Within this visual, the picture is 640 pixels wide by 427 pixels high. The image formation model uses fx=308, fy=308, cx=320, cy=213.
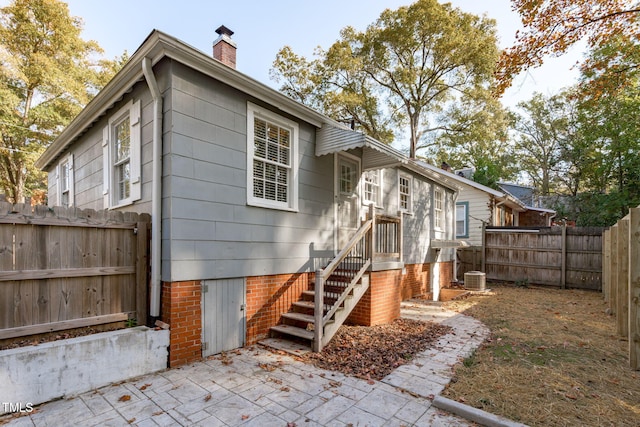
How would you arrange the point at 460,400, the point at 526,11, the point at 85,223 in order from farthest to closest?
1. the point at 526,11
2. the point at 85,223
3. the point at 460,400

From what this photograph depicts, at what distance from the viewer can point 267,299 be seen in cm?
502

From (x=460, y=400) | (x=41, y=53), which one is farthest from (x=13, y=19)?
(x=460, y=400)

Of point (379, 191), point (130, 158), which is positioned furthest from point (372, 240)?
point (130, 158)

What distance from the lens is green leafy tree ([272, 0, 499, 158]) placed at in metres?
15.3

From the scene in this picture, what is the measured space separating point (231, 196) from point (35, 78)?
16.6 m

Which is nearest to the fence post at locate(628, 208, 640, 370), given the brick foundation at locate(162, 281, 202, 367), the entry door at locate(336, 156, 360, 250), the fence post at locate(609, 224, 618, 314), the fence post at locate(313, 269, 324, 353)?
the fence post at locate(609, 224, 618, 314)

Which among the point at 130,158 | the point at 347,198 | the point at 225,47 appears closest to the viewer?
the point at 130,158

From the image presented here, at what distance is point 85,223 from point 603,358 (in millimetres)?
6850

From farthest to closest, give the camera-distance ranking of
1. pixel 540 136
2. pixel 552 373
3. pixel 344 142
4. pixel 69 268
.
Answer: pixel 540 136 < pixel 344 142 < pixel 552 373 < pixel 69 268

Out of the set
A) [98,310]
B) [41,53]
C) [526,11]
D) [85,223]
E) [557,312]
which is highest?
[41,53]

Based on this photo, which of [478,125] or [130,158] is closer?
[130,158]

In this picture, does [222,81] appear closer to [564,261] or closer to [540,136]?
[564,261]

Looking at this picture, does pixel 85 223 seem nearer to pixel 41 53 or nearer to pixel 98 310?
pixel 98 310

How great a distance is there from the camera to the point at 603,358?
414 cm
